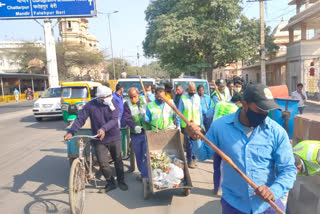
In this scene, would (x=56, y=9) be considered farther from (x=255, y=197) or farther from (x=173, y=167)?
(x=255, y=197)

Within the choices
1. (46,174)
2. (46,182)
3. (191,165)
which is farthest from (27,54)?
(191,165)

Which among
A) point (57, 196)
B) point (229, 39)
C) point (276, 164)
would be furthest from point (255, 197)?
point (229, 39)

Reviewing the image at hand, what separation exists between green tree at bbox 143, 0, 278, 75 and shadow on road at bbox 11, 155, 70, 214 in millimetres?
14649

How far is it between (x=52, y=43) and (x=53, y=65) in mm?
1714

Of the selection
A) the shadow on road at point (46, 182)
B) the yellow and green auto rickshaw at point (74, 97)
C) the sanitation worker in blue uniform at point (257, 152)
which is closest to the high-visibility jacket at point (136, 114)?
the shadow on road at point (46, 182)

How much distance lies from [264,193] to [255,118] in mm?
507

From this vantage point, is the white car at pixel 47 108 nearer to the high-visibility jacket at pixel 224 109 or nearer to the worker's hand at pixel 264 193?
the high-visibility jacket at pixel 224 109

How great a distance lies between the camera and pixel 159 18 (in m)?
21.4

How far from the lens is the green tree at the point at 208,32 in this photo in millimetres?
19828

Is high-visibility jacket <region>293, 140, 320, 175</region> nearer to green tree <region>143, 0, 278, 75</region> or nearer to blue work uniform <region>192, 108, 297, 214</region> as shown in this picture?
blue work uniform <region>192, 108, 297, 214</region>

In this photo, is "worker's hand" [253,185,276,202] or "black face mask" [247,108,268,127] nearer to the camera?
"worker's hand" [253,185,276,202]

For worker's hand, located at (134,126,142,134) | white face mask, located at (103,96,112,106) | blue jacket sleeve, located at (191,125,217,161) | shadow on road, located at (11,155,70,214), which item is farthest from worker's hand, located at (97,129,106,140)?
blue jacket sleeve, located at (191,125,217,161)

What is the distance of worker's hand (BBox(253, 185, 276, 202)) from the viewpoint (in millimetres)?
1796

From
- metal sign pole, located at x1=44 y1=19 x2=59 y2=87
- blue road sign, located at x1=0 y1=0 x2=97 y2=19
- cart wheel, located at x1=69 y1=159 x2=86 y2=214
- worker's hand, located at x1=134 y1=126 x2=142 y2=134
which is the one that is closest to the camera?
cart wheel, located at x1=69 y1=159 x2=86 y2=214
